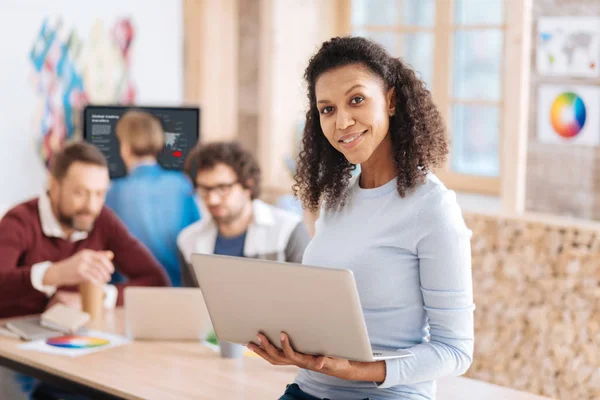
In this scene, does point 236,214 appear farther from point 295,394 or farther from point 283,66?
point 283,66

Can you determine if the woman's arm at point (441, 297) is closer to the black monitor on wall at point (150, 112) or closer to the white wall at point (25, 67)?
the black monitor on wall at point (150, 112)

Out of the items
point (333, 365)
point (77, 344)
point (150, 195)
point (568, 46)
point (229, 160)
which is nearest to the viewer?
point (333, 365)

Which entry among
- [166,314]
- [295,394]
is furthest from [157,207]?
[295,394]

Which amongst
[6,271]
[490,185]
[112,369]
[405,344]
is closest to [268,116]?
[490,185]

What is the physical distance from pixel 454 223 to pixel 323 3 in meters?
3.39

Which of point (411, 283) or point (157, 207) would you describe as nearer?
point (411, 283)

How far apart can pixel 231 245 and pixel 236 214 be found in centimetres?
11

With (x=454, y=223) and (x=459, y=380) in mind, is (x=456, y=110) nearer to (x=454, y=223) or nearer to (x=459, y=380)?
(x=459, y=380)

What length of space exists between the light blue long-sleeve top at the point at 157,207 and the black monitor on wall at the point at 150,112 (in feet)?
0.25

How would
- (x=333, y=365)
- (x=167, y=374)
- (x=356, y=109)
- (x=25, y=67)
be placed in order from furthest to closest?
(x=25, y=67) → (x=167, y=374) → (x=356, y=109) → (x=333, y=365)

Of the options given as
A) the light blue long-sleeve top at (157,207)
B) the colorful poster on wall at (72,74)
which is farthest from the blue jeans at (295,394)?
the colorful poster on wall at (72,74)

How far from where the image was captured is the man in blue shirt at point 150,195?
3109mm

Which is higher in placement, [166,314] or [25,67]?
[25,67]

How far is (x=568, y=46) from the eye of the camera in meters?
3.68
